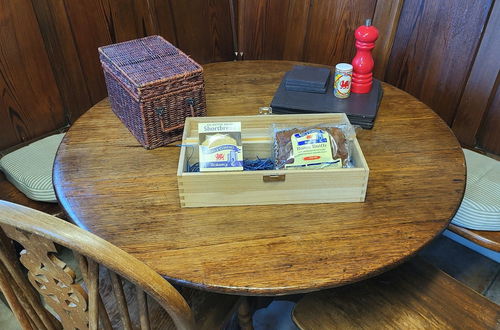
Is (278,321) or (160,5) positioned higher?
(160,5)

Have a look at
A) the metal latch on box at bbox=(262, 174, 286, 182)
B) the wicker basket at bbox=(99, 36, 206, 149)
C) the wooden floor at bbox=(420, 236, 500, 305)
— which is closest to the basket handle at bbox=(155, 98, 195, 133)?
the wicker basket at bbox=(99, 36, 206, 149)

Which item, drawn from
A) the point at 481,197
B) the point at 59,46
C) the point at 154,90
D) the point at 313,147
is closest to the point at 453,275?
the point at 481,197

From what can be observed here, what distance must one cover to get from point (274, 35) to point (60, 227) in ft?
5.54

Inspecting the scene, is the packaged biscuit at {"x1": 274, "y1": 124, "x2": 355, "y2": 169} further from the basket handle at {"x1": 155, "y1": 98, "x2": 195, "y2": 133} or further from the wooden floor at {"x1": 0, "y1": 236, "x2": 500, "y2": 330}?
the wooden floor at {"x1": 0, "y1": 236, "x2": 500, "y2": 330}

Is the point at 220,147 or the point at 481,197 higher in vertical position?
the point at 220,147

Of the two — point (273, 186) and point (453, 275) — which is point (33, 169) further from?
point (453, 275)

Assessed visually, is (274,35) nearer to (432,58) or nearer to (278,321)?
(432,58)

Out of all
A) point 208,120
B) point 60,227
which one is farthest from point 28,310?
point 208,120

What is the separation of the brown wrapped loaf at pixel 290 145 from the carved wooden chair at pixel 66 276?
440mm

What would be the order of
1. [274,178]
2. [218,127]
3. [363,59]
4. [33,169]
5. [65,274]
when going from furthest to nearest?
[33,169], [363,59], [218,127], [274,178], [65,274]

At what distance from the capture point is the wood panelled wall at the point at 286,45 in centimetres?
171

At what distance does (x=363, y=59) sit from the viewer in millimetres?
1380

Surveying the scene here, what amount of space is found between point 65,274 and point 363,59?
1.10m

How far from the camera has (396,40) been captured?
6.34 feet
